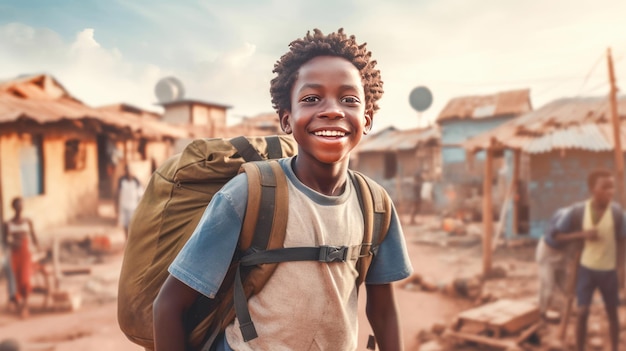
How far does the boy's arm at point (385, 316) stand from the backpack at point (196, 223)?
0.11 metres

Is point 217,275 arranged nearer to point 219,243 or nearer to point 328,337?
point 219,243

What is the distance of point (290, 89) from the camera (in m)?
1.28

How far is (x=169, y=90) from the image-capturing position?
17.9 m

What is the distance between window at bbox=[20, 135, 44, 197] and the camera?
867 cm

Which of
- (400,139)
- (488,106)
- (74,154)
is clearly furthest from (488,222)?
(400,139)

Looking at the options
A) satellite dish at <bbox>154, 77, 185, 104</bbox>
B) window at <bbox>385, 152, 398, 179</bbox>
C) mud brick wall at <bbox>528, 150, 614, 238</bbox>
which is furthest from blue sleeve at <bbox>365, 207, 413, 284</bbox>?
window at <bbox>385, 152, 398, 179</bbox>

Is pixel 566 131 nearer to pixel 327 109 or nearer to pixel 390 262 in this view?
pixel 390 262

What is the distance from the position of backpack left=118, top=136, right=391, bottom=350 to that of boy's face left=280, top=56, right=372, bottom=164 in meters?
0.12

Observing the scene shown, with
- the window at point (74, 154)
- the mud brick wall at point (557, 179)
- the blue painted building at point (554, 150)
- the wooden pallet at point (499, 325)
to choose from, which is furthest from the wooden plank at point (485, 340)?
the window at point (74, 154)

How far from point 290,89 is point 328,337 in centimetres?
67

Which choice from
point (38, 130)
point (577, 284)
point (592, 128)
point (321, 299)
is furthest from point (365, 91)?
point (38, 130)

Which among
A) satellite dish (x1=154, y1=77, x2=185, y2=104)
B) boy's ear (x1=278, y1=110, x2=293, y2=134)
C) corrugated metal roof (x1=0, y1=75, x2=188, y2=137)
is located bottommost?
boy's ear (x1=278, y1=110, x2=293, y2=134)

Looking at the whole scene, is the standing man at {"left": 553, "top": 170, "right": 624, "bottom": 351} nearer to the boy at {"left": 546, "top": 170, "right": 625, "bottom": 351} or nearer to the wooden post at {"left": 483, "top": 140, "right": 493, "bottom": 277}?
the boy at {"left": 546, "top": 170, "right": 625, "bottom": 351}

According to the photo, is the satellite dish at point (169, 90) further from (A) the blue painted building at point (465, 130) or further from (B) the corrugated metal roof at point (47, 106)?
(A) the blue painted building at point (465, 130)
